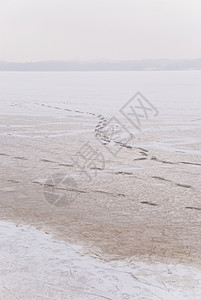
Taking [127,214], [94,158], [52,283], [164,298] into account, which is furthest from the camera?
[94,158]

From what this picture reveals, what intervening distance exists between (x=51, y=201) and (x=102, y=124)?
8.65 m

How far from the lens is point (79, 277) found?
399 cm

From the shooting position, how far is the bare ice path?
3693mm

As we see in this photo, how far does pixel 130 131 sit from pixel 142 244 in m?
8.82

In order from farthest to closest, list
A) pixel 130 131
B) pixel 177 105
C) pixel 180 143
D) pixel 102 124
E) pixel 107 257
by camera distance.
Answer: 1. pixel 177 105
2. pixel 102 124
3. pixel 130 131
4. pixel 180 143
5. pixel 107 257

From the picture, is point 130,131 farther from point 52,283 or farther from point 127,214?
point 52,283

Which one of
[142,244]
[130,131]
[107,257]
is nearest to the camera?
[107,257]

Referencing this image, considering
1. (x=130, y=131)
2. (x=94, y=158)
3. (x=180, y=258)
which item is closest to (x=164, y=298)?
(x=180, y=258)

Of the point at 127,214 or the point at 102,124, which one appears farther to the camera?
the point at 102,124

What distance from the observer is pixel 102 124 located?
14977mm

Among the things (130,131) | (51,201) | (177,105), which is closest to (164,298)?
(51,201)

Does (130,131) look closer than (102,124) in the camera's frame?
Yes

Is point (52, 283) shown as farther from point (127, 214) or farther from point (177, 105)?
point (177, 105)

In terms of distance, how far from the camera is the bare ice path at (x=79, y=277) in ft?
12.1
